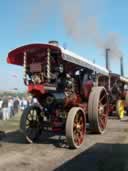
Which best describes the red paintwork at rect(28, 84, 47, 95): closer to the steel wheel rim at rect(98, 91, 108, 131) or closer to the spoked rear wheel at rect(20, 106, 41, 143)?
the spoked rear wheel at rect(20, 106, 41, 143)

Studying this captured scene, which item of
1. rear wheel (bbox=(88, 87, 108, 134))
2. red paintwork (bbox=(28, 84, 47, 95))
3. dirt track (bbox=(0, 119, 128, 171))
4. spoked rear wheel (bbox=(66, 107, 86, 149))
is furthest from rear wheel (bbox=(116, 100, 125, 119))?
red paintwork (bbox=(28, 84, 47, 95))

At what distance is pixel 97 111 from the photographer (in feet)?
32.9

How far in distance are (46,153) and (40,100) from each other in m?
1.97

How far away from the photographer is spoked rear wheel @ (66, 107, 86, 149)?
8.39m

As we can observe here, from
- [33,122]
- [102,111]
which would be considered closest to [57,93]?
[33,122]

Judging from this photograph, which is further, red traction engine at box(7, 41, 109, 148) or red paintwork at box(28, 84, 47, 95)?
red traction engine at box(7, 41, 109, 148)

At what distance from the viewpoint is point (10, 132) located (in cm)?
1167

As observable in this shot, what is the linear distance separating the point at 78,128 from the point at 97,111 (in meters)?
1.26

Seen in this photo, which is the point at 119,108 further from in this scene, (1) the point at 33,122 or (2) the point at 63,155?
(2) the point at 63,155

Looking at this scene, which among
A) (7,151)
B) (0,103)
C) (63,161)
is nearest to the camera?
(63,161)

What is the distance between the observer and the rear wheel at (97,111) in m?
10.0

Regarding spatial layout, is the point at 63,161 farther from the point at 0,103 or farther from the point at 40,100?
the point at 0,103

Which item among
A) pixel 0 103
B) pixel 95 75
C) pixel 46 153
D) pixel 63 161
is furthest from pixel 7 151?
pixel 0 103

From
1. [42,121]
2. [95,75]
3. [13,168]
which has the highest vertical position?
[95,75]
